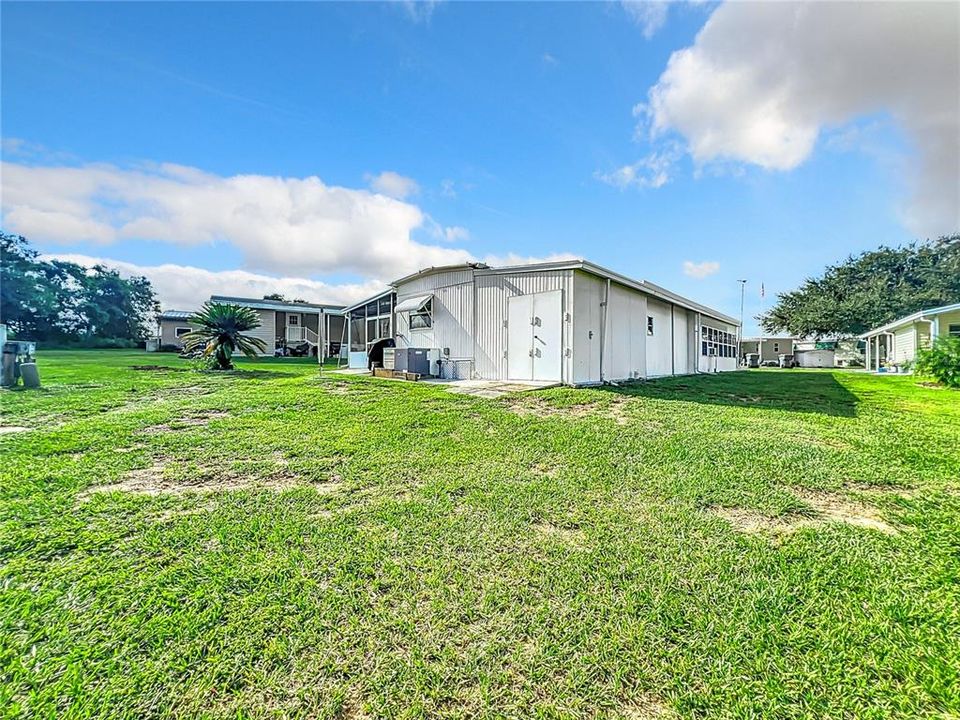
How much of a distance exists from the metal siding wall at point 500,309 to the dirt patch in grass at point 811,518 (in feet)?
20.4

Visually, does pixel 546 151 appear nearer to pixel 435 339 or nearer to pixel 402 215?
pixel 402 215

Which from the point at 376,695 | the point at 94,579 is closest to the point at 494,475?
the point at 376,695

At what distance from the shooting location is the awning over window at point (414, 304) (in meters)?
12.4

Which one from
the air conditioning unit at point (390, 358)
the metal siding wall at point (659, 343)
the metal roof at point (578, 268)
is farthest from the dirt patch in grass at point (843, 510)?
the metal siding wall at point (659, 343)

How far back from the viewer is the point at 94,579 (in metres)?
2.27

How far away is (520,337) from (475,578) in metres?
8.28

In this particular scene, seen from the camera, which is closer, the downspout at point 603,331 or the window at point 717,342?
the downspout at point 603,331

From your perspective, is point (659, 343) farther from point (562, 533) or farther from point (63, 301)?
point (63, 301)

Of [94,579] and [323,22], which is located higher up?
[323,22]

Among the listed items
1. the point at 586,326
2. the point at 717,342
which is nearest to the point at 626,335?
the point at 586,326

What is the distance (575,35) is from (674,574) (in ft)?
38.0

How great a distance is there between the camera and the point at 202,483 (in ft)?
12.0

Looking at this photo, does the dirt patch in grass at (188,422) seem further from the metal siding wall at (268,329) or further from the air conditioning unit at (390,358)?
the metal siding wall at (268,329)

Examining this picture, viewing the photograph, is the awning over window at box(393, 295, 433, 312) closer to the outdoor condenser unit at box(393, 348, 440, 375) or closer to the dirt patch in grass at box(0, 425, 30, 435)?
the outdoor condenser unit at box(393, 348, 440, 375)
